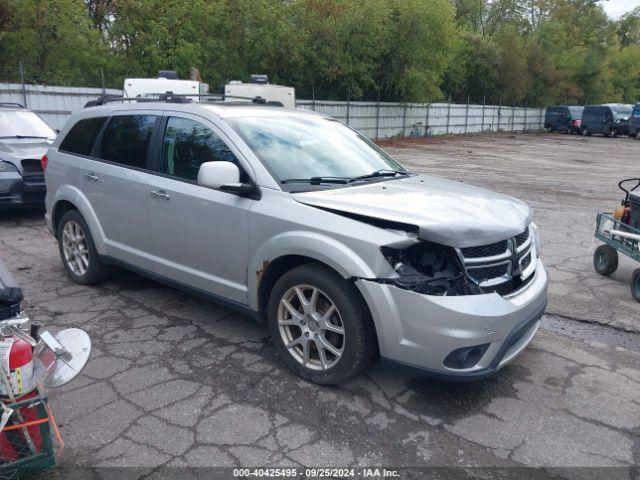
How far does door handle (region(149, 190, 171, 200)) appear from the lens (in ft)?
14.6

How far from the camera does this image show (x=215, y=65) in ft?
74.8

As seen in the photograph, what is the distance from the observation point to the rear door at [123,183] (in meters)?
4.73

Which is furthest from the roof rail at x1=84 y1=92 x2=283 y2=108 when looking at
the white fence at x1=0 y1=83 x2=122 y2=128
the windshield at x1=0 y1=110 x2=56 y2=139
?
the white fence at x1=0 y1=83 x2=122 y2=128

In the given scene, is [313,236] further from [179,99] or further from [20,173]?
[20,173]

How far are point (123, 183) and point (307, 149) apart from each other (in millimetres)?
1620

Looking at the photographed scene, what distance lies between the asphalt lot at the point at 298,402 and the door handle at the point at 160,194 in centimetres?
101

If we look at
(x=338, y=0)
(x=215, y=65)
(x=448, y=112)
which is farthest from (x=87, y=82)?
(x=448, y=112)

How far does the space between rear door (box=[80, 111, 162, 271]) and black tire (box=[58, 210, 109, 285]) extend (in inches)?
10.5

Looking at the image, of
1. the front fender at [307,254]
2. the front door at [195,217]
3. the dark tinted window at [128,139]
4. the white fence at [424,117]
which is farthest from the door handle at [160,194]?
the white fence at [424,117]

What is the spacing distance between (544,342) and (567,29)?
58822 mm

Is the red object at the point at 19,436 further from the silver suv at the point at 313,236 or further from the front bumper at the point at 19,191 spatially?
the front bumper at the point at 19,191

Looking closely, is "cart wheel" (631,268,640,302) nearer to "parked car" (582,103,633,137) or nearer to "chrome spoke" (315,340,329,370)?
"chrome spoke" (315,340,329,370)

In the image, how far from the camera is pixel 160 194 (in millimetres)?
4504

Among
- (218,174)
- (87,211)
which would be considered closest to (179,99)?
(87,211)
